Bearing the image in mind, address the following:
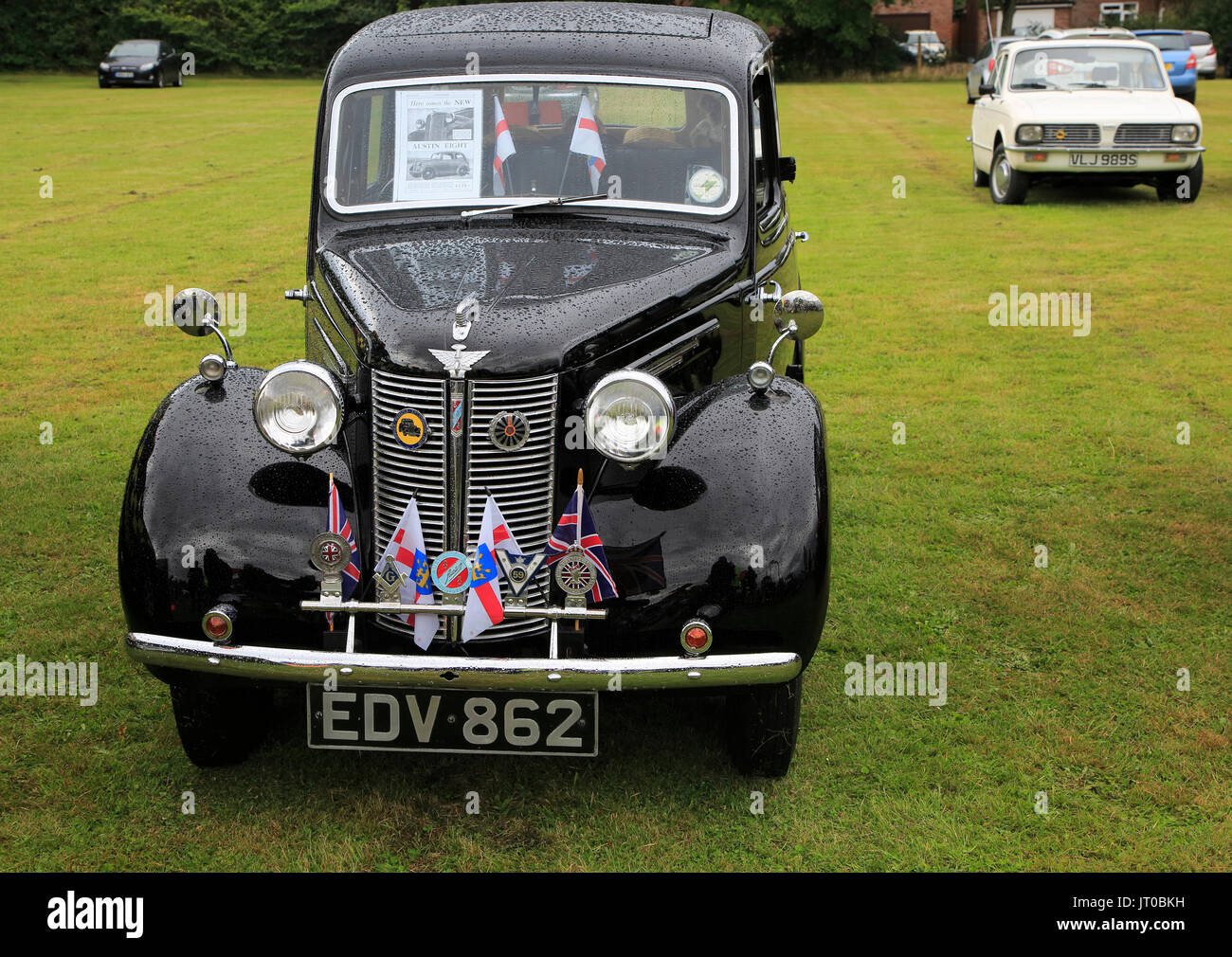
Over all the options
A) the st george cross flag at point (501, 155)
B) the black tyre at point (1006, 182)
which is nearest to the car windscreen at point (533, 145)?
the st george cross flag at point (501, 155)

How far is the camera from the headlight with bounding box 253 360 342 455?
3.52m

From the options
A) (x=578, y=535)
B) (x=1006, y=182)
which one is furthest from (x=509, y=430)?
(x=1006, y=182)

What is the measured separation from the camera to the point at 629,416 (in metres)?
3.46

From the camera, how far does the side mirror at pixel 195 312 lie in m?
4.15

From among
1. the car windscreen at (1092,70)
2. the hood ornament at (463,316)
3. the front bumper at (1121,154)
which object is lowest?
the front bumper at (1121,154)

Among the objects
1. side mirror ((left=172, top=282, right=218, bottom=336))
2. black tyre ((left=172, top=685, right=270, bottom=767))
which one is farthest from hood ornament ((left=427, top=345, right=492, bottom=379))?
black tyre ((left=172, top=685, right=270, bottom=767))

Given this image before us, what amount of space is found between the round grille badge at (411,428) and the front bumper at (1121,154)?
1228 centimetres

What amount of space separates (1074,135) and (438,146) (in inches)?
437

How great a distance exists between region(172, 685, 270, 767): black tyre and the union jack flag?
1.09 metres

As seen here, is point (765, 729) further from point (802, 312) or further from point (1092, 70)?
point (1092, 70)

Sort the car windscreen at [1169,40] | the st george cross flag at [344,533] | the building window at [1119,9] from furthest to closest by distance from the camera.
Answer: the building window at [1119,9] < the car windscreen at [1169,40] < the st george cross flag at [344,533]

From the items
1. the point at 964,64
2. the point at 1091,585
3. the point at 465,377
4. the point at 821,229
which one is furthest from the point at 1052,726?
the point at 964,64

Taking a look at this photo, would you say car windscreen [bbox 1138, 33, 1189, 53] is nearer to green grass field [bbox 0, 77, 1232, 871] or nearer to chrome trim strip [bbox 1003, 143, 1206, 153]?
chrome trim strip [bbox 1003, 143, 1206, 153]

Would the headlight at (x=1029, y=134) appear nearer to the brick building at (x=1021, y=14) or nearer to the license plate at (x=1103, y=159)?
the license plate at (x=1103, y=159)
